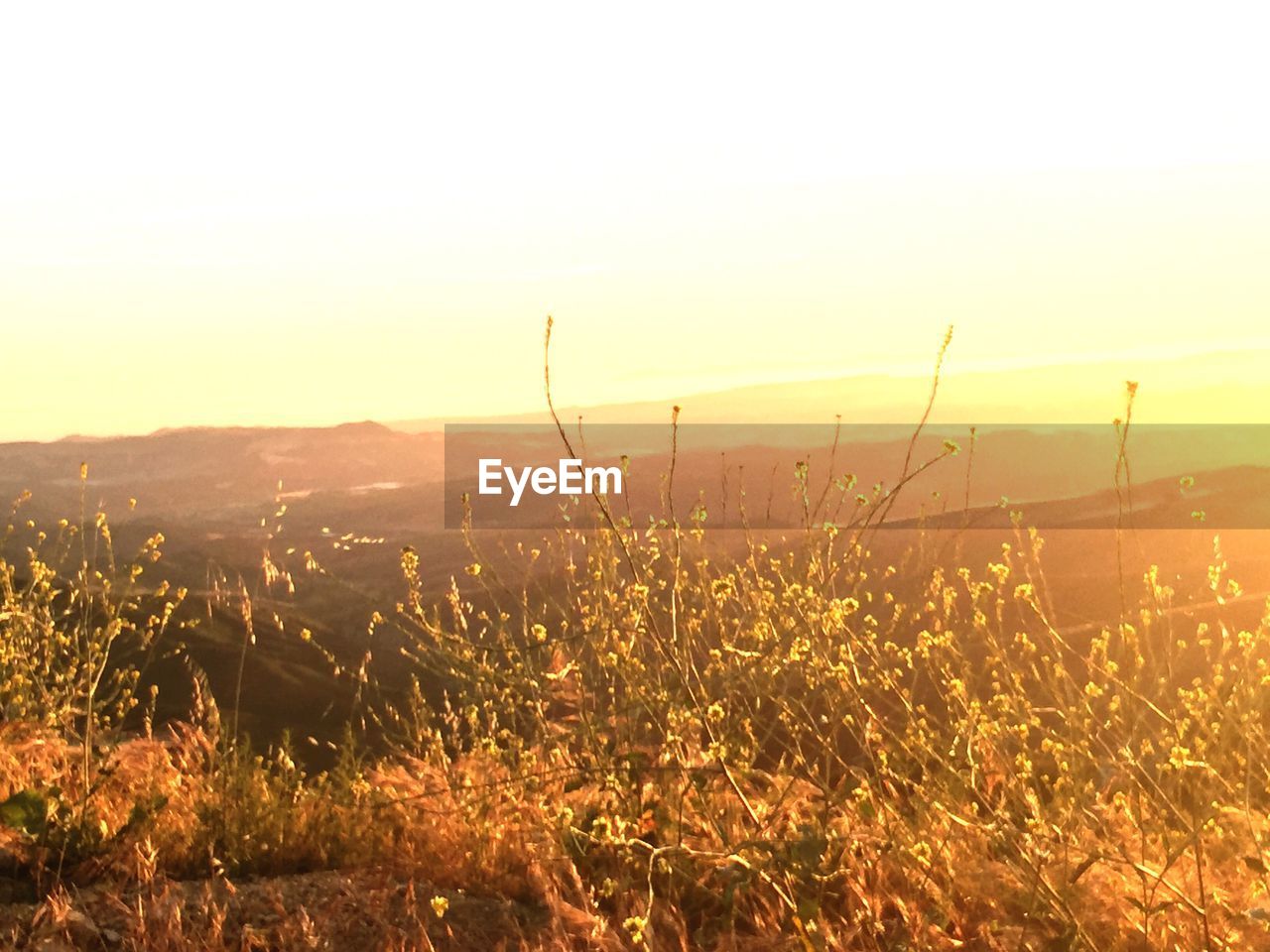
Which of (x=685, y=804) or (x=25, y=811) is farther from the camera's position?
(x=685, y=804)

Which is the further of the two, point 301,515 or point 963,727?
point 301,515

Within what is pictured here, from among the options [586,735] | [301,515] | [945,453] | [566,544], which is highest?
[945,453]

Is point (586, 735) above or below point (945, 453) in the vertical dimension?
below

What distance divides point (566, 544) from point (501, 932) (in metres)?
1.76

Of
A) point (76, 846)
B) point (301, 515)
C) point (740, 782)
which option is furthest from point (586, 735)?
point (301, 515)

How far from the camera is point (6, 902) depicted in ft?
14.4

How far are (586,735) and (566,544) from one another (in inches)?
43.8

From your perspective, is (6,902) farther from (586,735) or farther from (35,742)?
(586,735)

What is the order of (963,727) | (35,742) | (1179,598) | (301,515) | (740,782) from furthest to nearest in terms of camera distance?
1. (301,515)
2. (1179,598)
3. (35,742)
4. (740,782)
5. (963,727)

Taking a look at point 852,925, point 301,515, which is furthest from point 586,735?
point 301,515

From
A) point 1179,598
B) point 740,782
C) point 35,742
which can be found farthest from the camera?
point 1179,598

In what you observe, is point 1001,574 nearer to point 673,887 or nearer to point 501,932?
point 673,887

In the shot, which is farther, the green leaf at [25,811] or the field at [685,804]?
the green leaf at [25,811]

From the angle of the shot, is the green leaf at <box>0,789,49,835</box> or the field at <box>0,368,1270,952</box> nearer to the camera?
the field at <box>0,368,1270,952</box>
